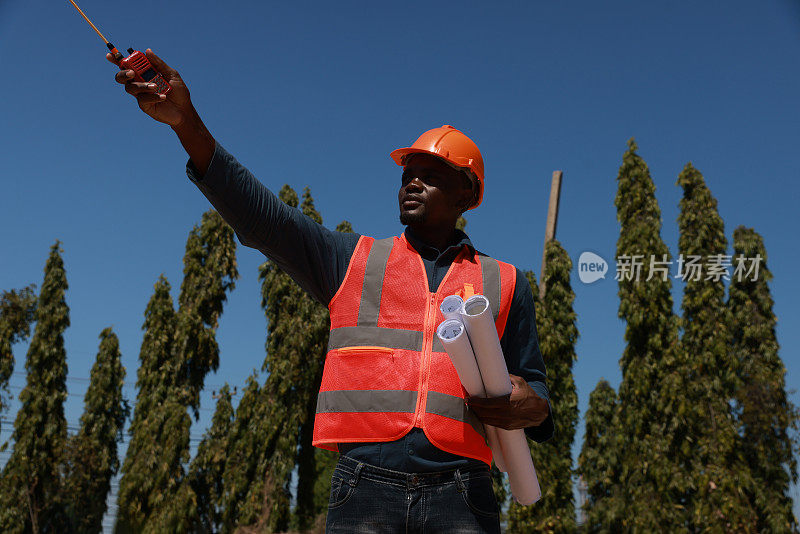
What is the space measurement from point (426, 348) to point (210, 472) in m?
19.1

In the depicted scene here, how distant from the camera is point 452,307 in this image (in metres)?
2.22

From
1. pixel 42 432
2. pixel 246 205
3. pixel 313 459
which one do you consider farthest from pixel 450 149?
pixel 42 432

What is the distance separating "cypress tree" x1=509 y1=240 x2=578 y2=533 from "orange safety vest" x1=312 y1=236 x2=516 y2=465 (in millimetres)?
13586

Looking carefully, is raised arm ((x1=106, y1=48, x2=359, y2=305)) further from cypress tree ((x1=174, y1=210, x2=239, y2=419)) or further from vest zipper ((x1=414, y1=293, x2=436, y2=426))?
cypress tree ((x1=174, y1=210, x2=239, y2=419))

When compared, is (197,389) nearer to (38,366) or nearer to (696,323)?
(38,366)

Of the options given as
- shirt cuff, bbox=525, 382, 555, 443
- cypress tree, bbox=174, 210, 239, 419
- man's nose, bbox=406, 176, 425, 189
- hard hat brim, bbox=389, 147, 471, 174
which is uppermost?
cypress tree, bbox=174, 210, 239, 419

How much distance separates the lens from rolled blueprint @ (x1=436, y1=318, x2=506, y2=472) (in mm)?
2133

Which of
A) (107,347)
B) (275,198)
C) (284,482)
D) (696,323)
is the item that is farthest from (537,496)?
(107,347)

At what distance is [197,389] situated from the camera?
2136cm

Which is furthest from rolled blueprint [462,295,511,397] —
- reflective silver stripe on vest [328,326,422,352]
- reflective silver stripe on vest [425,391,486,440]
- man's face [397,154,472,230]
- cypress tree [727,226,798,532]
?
cypress tree [727,226,798,532]

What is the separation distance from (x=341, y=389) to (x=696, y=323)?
18.3 m

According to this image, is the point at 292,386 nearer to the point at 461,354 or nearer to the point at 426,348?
the point at 426,348

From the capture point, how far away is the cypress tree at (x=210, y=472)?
19.3m

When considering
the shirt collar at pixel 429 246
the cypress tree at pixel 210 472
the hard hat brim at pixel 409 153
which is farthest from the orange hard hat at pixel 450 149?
the cypress tree at pixel 210 472
